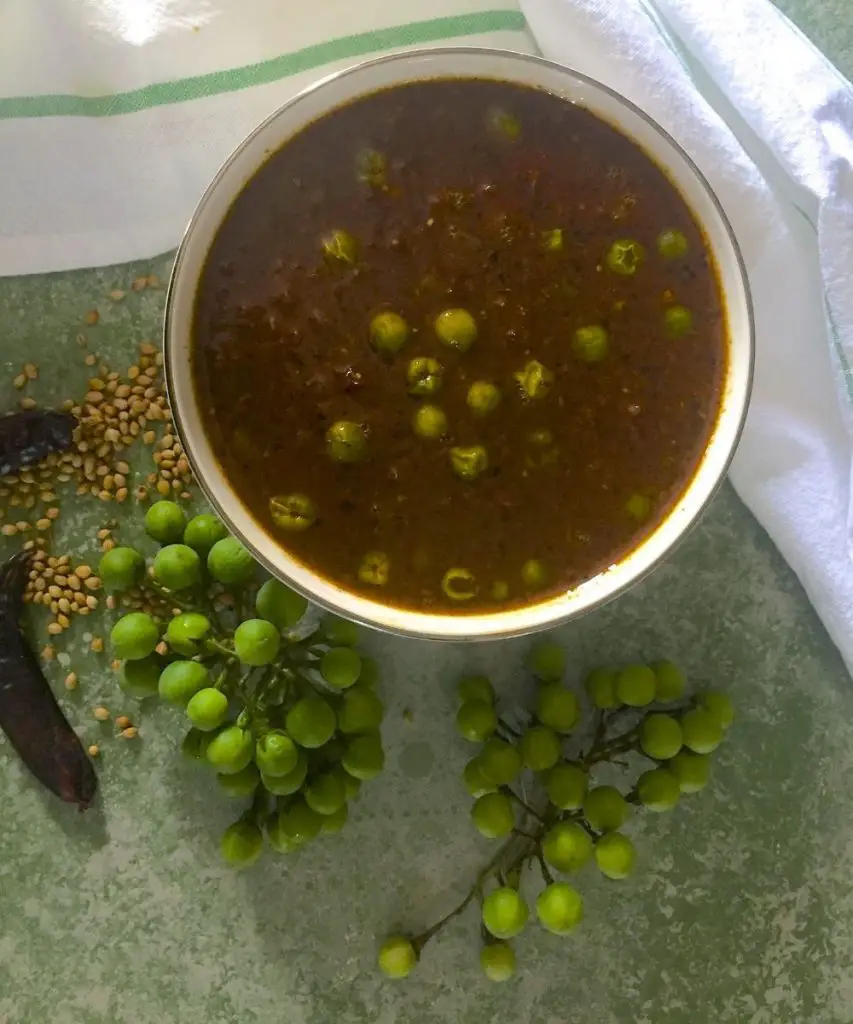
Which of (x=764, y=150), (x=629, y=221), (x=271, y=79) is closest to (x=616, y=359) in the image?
(x=629, y=221)

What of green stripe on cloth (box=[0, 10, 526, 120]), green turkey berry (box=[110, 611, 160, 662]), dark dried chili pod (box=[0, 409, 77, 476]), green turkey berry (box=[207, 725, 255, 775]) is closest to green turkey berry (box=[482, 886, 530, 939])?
green turkey berry (box=[207, 725, 255, 775])

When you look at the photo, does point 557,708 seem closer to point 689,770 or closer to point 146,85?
point 689,770

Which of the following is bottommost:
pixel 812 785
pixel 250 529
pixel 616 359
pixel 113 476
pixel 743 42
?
pixel 812 785

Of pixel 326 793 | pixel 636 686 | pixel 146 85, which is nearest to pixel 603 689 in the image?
pixel 636 686

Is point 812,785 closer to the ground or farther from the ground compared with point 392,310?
closer to the ground

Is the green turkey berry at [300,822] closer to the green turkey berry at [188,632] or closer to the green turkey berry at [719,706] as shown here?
the green turkey berry at [188,632]

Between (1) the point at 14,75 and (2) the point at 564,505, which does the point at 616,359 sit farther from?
(1) the point at 14,75

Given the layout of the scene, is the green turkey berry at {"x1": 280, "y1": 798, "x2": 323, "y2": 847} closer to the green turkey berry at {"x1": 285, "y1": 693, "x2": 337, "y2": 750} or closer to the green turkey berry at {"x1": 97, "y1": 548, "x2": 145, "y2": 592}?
the green turkey berry at {"x1": 285, "y1": 693, "x2": 337, "y2": 750}
